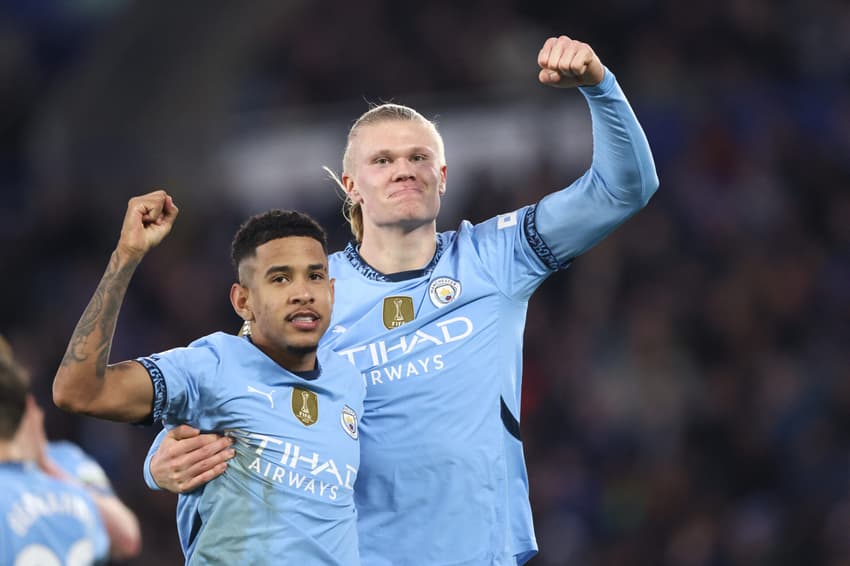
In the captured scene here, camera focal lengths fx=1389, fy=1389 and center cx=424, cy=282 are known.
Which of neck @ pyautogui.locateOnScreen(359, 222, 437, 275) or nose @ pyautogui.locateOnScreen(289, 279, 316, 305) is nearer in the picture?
nose @ pyautogui.locateOnScreen(289, 279, 316, 305)

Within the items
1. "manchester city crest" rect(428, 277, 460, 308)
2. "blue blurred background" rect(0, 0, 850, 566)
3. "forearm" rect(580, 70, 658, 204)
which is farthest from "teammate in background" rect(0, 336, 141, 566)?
"blue blurred background" rect(0, 0, 850, 566)

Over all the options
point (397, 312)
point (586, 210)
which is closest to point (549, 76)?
point (586, 210)

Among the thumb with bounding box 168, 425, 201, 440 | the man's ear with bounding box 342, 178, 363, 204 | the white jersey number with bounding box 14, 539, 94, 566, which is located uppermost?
the man's ear with bounding box 342, 178, 363, 204

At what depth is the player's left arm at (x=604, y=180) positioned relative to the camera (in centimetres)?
412

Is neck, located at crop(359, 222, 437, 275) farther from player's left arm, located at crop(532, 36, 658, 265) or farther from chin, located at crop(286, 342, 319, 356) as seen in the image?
chin, located at crop(286, 342, 319, 356)

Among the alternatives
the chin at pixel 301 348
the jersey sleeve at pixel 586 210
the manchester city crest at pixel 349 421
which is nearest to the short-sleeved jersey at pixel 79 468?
the manchester city crest at pixel 349 421

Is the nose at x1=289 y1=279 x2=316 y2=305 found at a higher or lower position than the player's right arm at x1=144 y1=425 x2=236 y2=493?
higher

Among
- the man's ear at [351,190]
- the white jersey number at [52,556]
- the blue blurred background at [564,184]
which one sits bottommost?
the white jersey number at [52,556]

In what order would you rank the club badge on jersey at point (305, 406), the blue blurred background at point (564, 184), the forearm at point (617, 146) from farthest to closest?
the blue blurred background at point (564, 184), the forearm at point (617, 146), the club badge on jersey at point (305, 406)

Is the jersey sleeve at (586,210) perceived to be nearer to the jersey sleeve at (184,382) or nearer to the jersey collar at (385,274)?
the jersey collar at (385,274)

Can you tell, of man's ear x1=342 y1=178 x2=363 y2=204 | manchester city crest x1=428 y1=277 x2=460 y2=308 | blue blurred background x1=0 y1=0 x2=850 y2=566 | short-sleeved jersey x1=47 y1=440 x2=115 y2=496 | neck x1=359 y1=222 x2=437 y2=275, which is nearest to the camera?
manchester city crest x1=428 y1=277 x2=460 y2=308

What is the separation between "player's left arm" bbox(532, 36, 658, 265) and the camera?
13.5ft

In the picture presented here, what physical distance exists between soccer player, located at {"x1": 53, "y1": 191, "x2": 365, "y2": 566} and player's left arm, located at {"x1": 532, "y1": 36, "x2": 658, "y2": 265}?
79 centimetres

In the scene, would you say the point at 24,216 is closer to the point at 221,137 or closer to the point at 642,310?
the point at 221,137
